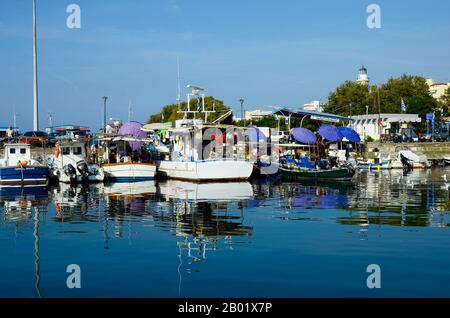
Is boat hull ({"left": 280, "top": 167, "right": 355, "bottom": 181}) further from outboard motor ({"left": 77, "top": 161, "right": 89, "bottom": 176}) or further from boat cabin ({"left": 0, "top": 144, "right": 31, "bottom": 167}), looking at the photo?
boat cabin ({"left": 0, "top": 144, "right": 31, "bottom": 167})

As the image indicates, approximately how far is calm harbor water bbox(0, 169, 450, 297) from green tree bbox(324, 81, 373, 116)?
63.1 metres

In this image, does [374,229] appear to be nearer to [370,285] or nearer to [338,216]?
[338,216]

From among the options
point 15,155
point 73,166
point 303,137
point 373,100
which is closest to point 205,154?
point 73,166

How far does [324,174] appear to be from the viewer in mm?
38750

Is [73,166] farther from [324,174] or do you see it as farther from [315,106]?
[315,106]

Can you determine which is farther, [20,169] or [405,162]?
[405,162]

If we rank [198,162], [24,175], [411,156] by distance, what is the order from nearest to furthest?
[24,175], [198,162], [411,156]

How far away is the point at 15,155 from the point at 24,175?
8.98 feet

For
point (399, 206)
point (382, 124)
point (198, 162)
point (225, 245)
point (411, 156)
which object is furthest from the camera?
point (382, 124)

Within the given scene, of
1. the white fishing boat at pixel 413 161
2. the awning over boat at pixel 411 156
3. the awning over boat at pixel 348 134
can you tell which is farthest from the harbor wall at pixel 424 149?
the awning over boat at pixel 348 134

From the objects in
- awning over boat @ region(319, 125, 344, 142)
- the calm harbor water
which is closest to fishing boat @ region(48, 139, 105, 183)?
the calm harbor water
